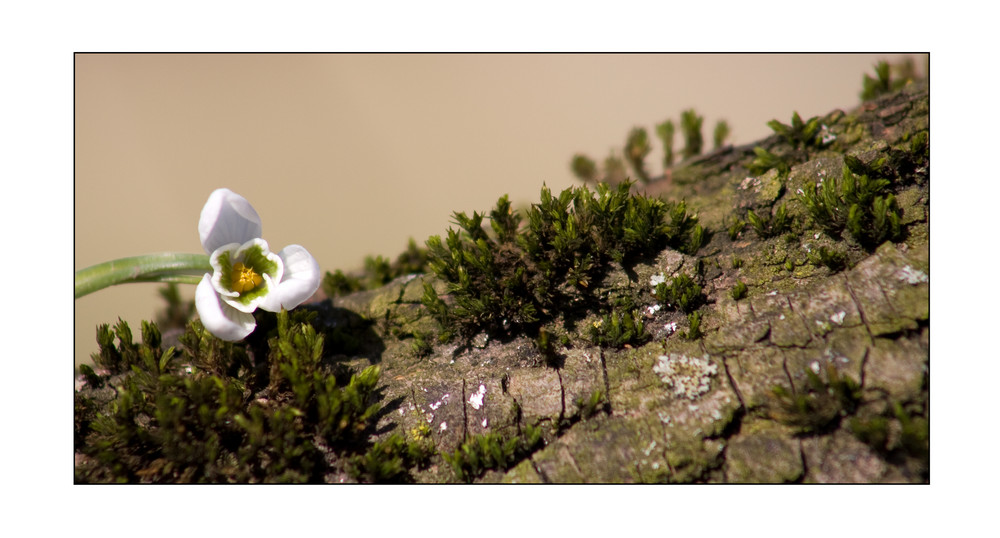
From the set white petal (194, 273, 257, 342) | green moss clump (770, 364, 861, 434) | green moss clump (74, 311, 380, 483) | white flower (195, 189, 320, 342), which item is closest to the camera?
green moss clump (770, 364, 861, 434)

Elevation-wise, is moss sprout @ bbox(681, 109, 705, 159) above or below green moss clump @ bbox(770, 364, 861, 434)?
above

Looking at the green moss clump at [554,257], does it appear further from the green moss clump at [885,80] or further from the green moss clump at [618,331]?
the green moss clump at [885,80]

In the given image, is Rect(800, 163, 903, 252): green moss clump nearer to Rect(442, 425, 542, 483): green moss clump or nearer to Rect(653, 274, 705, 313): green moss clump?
Rect(653, 274, 705, 313): green moss clump

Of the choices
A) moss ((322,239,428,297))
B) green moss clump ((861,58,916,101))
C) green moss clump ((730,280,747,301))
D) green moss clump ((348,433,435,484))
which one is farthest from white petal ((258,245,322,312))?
green moss clump ((861,58,916,101))

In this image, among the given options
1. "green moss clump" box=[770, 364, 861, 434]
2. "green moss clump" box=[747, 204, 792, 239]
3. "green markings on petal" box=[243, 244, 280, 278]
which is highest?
"green moss clump" box=[747, 204, 792, 239]

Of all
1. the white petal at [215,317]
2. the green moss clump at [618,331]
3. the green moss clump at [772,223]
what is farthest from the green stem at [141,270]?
the green moss clump at [772,223]

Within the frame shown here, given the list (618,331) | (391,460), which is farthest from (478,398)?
(618,331)
